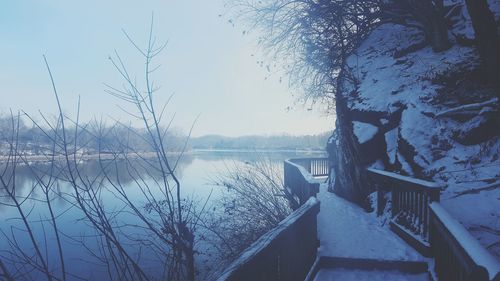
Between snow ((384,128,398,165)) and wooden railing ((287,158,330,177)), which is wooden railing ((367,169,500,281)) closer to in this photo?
snow ((384,128,398,165))

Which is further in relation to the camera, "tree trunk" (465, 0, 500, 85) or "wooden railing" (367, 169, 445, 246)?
"wooden railing" (367, 169, 445, 246)

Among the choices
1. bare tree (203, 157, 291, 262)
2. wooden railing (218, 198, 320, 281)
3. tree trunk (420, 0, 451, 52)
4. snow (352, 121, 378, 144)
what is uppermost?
tree trunk (420, 0, 451, 52)

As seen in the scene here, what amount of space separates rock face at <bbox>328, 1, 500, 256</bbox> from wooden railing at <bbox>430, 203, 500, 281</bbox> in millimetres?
745

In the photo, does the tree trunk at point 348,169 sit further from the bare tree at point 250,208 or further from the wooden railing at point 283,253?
the wooden railing at point 283,253

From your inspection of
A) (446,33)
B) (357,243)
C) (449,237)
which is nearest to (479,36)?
(449,237)

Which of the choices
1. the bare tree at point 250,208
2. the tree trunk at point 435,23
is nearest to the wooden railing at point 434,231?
the bare tree at point 250,208

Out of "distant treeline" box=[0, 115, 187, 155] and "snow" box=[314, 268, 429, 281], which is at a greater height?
"distant treeline" box=[0, 115, 187, 155]

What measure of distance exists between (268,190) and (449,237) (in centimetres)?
777

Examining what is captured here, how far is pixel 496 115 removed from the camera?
6.14 m

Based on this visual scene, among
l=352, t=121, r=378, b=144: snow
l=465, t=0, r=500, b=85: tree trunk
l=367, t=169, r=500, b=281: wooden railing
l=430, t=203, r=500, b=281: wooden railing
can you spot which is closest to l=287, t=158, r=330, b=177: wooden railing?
l=352, t=121, r=378, b=144: snow

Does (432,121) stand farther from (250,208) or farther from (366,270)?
(250,208)

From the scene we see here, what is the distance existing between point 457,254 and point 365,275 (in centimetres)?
200

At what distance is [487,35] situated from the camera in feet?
15.8

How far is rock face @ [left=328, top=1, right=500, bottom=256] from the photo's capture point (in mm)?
5668
